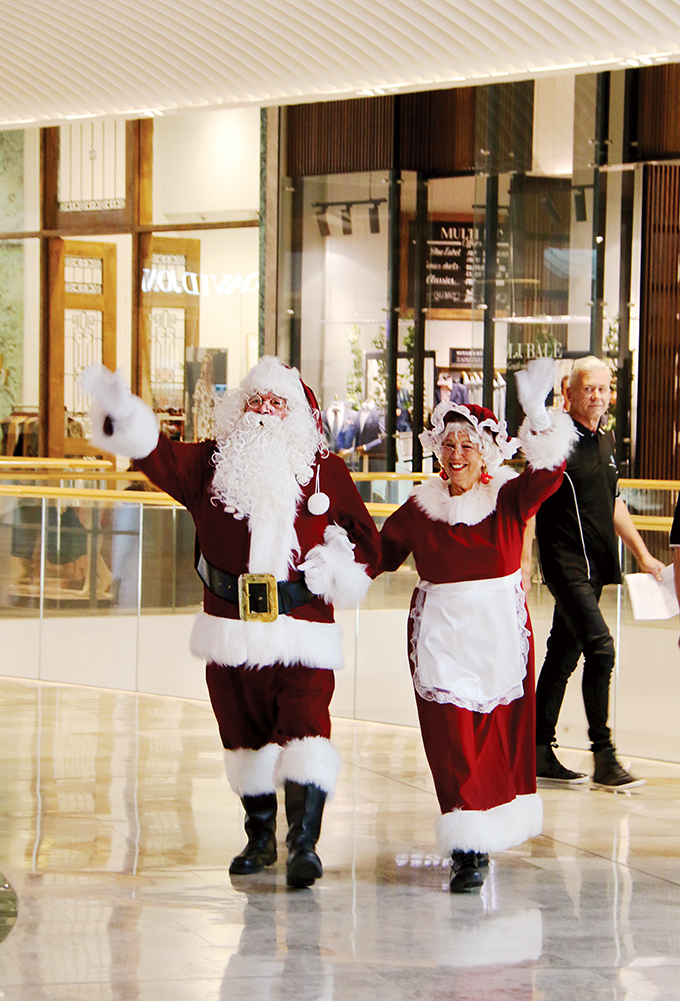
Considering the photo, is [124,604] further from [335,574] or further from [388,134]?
[388,134]

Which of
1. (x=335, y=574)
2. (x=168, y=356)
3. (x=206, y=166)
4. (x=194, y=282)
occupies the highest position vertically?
(x=206, y=166)

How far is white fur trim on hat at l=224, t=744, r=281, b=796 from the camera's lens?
412 cm

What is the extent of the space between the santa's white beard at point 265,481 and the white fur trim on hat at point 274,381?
0.09 meters

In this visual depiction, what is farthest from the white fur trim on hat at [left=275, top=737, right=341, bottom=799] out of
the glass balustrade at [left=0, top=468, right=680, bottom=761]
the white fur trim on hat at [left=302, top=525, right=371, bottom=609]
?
the glass balustrade at [left=0, top=468, right=680, bottom=761]

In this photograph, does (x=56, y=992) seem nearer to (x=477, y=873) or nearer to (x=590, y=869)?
(x=477, y=873)

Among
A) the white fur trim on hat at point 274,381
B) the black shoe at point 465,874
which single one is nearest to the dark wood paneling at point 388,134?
the white fur trim on hat at point 274,381

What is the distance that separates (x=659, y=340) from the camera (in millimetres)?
12977

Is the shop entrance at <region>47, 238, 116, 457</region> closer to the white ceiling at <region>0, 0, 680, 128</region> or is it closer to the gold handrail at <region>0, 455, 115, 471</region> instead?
the gold handrail at <region>0, 455, 115, 471</region>

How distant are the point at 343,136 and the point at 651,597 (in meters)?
10.4

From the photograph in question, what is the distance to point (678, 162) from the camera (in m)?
12.8

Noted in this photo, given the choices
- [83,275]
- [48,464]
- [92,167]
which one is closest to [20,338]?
[83,275]

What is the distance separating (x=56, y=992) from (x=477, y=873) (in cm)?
133

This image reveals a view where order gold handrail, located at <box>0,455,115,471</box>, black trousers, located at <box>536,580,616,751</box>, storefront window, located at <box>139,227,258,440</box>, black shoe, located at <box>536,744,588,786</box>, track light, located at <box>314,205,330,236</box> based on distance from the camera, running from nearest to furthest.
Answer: black trousers, located at <box>536,580,616,751</box> < black shoe, located at <box>536,744,588,786</box> < gold handrail, located at <box>0,455,115,471</box> < track light, located at <box>314,205,330,236</box> < storefront window, located at <box>139,227,258,440</box>

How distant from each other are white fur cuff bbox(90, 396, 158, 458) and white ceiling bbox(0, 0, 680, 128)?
2371 millimetres
